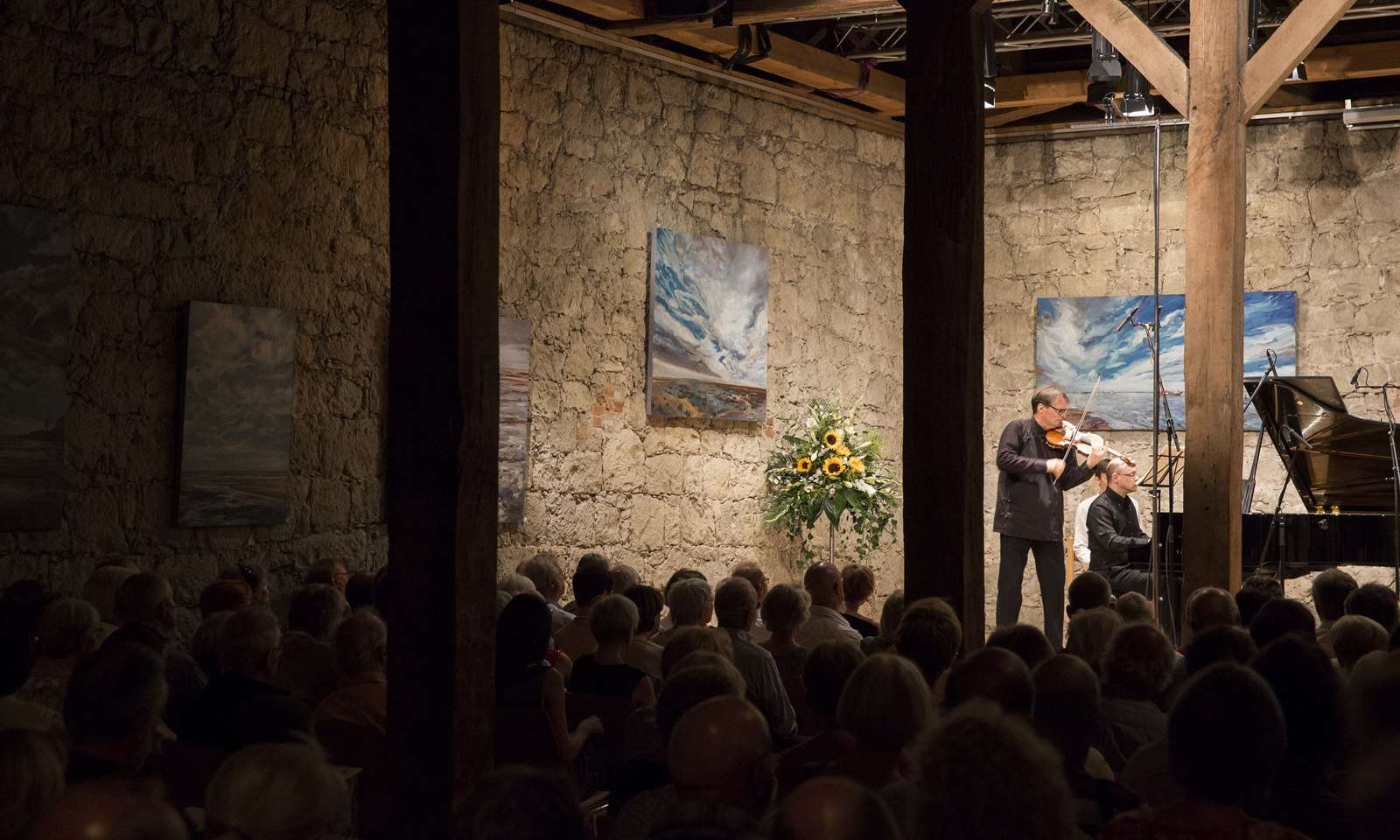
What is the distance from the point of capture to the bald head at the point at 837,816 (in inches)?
75.0

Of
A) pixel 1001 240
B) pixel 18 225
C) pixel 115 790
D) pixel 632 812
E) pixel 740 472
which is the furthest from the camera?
pixel 1001 240

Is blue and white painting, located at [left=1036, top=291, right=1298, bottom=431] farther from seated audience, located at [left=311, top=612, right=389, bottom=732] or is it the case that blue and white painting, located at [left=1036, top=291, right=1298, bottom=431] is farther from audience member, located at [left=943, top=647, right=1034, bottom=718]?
audience member, located at [left=943, top=647, right=1034, bottom=718]

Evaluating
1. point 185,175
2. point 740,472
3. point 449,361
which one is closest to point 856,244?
point 740,472

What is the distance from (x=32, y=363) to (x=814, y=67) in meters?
6.12

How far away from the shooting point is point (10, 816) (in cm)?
218

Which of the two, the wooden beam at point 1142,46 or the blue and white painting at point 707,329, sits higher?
the wooden beam at point 1142,46

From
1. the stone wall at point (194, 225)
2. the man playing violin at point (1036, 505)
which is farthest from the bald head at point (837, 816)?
the man playing violin at point (1036, 505)

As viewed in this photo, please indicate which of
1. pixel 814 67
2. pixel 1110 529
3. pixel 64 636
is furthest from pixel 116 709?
pixel 814 67

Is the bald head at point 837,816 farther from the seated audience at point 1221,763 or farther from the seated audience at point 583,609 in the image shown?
the seated audience at point 583,609

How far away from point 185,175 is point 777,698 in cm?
448

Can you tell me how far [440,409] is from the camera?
3.35 metres

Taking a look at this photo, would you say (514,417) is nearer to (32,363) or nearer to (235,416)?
(235,416)

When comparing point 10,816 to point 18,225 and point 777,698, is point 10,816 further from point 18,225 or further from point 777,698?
point 18,225

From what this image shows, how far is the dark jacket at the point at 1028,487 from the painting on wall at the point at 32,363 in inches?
200
